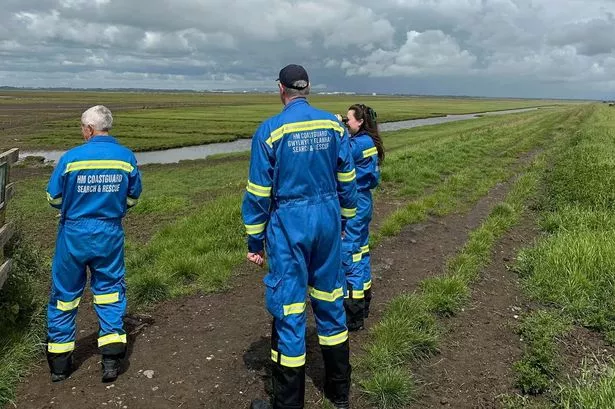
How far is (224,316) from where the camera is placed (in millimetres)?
6266

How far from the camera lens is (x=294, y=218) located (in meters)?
3.89

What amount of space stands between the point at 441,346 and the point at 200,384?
268cm

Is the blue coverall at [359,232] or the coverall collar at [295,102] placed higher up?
the coverall collar at [295,102]

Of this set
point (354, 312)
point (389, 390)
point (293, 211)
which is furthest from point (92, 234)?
point (389, 390)

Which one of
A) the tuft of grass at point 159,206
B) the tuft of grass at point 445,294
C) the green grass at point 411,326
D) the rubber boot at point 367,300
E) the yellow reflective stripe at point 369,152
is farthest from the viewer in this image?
the tuft of grass at point 159,206

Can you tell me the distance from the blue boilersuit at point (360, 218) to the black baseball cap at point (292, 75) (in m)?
1.53

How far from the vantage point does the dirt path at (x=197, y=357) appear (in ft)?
14.7

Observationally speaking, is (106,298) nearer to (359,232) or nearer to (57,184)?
(57,184)

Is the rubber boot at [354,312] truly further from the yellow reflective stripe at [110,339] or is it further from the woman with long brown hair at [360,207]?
the yellow reflective stripe at [110,339]

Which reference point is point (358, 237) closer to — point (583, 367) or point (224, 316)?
point (224, 316)

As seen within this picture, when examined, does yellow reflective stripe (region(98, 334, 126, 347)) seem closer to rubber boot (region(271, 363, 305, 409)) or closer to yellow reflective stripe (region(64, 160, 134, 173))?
yellow reflective stripe (region(64, 160, 134, 173))

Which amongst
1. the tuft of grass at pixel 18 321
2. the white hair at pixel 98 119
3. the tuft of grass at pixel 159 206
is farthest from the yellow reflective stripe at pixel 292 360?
the tuft of grass at pixel 159 206

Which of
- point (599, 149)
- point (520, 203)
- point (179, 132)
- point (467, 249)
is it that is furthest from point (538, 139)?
point (179, 132)

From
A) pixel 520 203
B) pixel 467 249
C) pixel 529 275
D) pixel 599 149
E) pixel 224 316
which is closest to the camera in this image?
pixel 224 316
